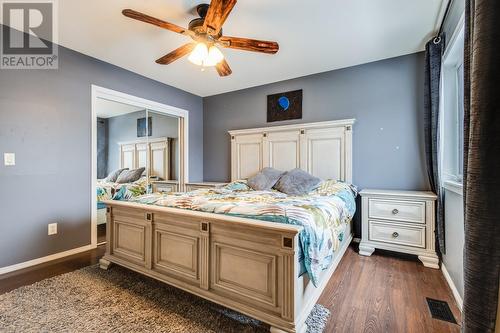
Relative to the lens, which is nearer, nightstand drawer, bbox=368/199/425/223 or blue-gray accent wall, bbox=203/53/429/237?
nightstand drawer, bbox=368/199/425/223

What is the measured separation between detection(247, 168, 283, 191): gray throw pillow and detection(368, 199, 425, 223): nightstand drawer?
1.27m

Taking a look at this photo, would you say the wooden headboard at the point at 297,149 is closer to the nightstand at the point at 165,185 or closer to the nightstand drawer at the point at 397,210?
the nightstand drawer at the point at 397,210

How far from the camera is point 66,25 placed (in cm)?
235

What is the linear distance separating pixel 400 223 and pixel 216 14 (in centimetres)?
285

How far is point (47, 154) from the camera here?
2615mm

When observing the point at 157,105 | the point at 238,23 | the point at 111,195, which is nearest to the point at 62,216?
the point at 111,195

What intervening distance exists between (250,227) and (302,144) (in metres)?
2.34

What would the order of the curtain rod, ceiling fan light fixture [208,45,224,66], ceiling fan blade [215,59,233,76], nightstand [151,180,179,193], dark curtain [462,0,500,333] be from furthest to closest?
1. nightstand [151,180,179,193]
2. ceiling fan blade [215,59,233,76]
3. ceiling fan light fixture [208,45,224,66]
4. the curtain rod
5. dark curtain [462,0,500,333]

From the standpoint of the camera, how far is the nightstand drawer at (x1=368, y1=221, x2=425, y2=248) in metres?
Answer: 2.56

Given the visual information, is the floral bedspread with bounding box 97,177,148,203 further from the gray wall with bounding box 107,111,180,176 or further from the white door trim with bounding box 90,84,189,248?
the gray wall with bounding box 107,111,180,176

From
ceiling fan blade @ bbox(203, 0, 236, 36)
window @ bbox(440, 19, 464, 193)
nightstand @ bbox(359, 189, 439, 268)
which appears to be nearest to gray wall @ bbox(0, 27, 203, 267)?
ceiling fan blade @ bbox(203, 0, 236, 36)

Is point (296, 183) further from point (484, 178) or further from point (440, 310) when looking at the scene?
point (484, 178)

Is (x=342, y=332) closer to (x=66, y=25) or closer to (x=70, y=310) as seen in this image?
(x=70, y=310)

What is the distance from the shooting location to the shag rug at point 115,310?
1515mm
